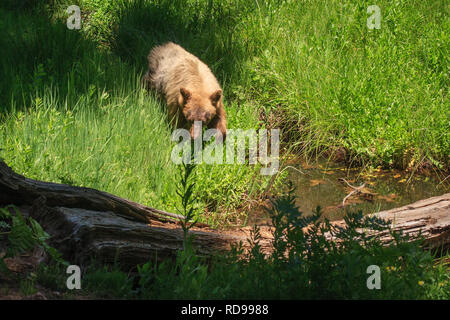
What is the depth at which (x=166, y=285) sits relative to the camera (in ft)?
9.36

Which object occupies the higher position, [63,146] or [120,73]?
[120,73]

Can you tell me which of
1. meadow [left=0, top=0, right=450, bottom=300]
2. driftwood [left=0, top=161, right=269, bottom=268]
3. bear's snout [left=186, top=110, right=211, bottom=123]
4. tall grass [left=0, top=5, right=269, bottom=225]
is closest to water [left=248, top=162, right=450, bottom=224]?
meadow [left=0, top=0, right=450, bottom=300]

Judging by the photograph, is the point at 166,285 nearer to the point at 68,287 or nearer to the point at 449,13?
the point at 68,287

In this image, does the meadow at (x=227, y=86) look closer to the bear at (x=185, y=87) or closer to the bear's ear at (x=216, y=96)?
the bear at (x=185, y=87)

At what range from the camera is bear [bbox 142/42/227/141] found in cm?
673

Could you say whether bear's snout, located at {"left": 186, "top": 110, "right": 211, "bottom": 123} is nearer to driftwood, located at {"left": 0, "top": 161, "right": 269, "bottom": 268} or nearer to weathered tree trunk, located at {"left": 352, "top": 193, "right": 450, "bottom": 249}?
weathered tree trunk, located at {"left": 352, "top": 193, "right": 450, "bottom": 249}

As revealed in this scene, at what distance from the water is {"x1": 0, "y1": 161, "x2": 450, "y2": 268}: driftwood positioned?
216 centimetres

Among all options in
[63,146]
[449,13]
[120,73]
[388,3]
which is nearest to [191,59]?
[120,73]

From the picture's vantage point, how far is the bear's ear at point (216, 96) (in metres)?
6.70

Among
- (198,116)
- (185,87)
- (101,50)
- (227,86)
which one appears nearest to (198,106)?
(198,116)

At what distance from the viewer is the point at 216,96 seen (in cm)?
673

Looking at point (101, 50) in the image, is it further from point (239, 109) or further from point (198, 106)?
point (239, 109)

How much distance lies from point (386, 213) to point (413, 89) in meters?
3.08
